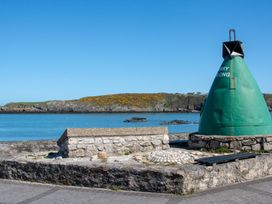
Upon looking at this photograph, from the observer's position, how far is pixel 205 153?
9.68 metres

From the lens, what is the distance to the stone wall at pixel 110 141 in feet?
31.2

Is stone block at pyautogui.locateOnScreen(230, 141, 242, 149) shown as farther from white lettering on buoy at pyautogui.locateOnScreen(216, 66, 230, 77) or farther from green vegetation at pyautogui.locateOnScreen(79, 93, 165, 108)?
green vegetation at pyautogui.locateOnScreen(79, 93, 165, 108)

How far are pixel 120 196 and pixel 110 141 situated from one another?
3.61 metres

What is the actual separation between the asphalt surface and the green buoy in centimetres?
340

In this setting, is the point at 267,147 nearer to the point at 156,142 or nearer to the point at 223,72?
the point at 223,72

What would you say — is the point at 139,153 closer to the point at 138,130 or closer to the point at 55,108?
the point at 138,130

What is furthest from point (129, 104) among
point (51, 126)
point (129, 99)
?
point (51, 126)

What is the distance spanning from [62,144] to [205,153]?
11.9ft

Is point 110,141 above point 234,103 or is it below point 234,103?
below

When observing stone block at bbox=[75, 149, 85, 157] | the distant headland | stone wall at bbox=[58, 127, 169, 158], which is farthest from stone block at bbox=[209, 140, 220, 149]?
the distant headland

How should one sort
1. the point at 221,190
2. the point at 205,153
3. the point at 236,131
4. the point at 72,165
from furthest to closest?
1. the point at 236,131
2. the point at 205,153
3. the point at 72,165
4. the point at 221,190

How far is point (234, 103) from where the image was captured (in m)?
10.6

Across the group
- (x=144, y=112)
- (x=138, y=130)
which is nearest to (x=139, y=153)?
(x=138, y=130)

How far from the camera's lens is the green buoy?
1041 centimetres
